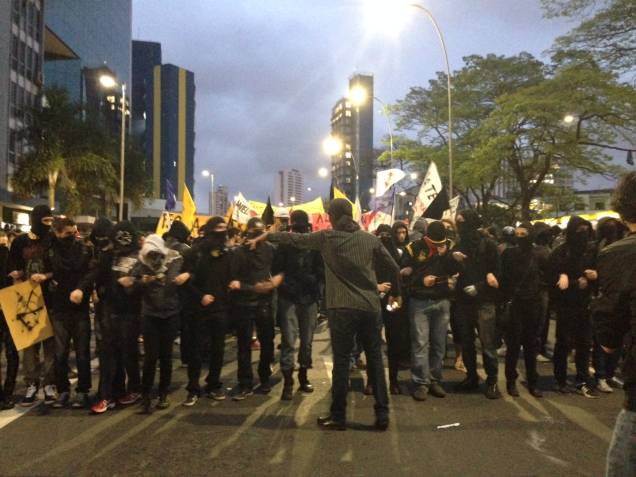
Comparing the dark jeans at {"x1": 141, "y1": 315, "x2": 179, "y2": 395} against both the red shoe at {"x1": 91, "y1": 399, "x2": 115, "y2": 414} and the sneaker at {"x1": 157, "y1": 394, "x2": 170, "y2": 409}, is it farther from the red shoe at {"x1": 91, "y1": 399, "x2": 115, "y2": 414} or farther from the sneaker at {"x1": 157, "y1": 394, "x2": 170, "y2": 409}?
the red shoe at {"x1": 91, "y1": 399, "x2": 115, "y2": 414}

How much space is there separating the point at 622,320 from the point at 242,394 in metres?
4.39

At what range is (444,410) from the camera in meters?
5.53

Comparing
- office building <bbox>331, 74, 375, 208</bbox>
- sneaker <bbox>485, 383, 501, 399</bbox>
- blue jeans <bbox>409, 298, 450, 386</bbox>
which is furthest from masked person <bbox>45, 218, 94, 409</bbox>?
office building <bbox>331, 74, 375, 208</bbox>

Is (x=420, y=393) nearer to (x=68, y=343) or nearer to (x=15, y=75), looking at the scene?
(x=68, y=343)

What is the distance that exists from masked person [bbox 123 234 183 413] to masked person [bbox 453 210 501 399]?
3.14 metres

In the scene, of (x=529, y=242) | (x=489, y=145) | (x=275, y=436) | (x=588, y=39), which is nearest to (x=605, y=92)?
(x=588, y=39)

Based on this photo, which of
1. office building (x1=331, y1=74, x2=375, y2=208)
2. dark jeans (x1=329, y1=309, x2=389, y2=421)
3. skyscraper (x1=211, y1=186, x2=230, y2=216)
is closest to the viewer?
dark jeans (x1=329, y1=309, x2=389, y2=421)

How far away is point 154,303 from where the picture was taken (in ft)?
18.0

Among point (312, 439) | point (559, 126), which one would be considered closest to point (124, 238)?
point (312, 439)

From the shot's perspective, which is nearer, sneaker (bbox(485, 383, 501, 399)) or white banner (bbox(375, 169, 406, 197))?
sneaker (bbox(485, 383, 501, 399))

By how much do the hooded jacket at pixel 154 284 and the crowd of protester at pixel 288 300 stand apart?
0.04 ft

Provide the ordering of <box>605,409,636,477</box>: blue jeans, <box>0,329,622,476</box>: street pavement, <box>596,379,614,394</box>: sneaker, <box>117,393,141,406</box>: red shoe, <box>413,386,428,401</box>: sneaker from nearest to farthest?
<box>605,409,636,477</box>: blue jeans
<box>0,329,622,476</box>: street pavement
<box>117,393,141,406</box>: red shoe
<box>413,386,428,401</box>: sneaker
<box>596,379,614,394</box>: sneaker

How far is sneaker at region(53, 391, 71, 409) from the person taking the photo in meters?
5.65

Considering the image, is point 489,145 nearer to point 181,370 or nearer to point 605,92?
point 605,92
